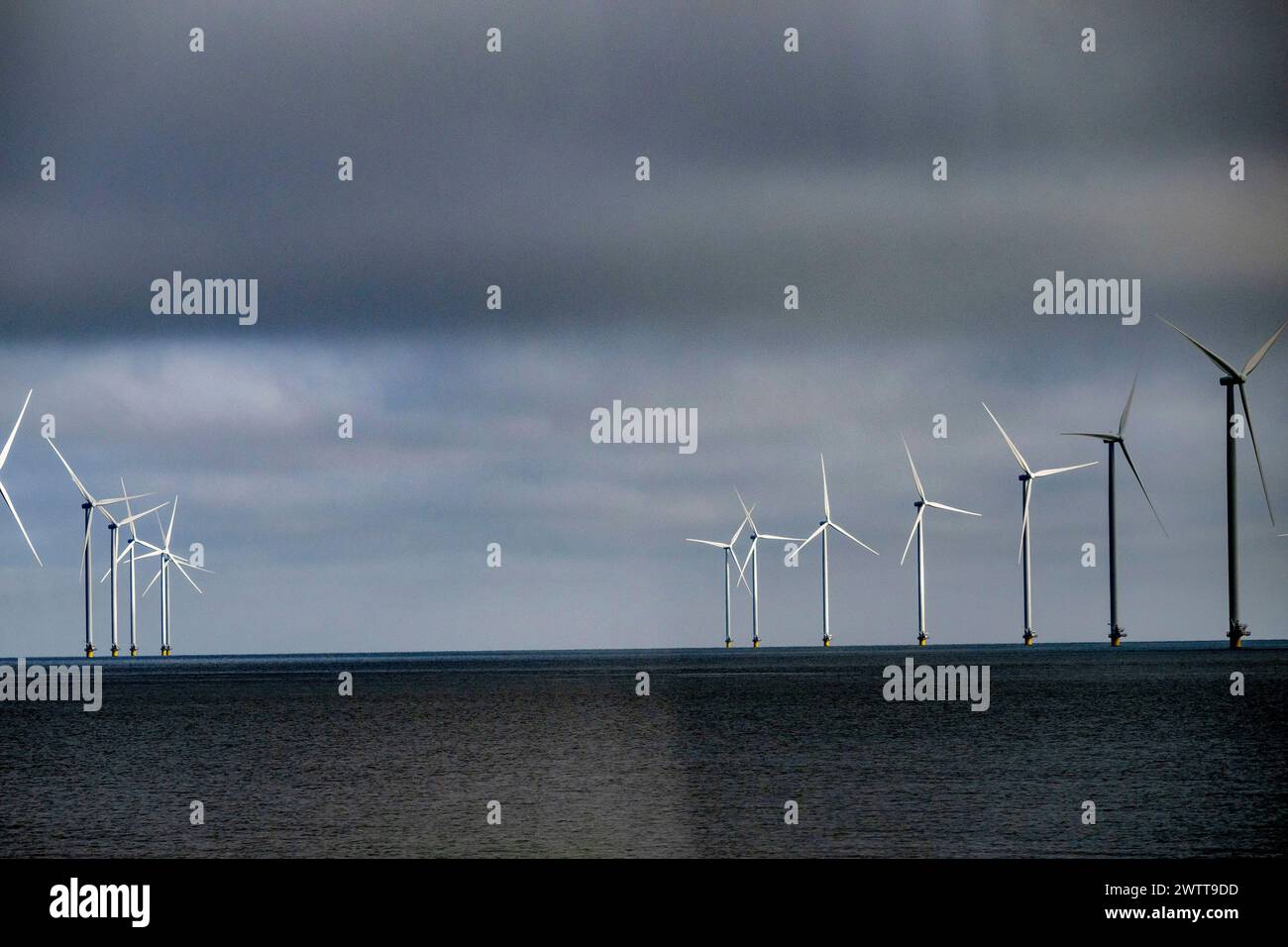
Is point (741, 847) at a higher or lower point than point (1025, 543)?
lower

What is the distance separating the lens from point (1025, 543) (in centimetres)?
18462

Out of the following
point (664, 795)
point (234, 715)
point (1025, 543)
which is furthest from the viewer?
point (1025, 543)

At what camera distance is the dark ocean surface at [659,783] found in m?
51.0

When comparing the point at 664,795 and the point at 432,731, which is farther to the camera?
the point at 432,731

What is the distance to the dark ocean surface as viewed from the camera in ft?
167

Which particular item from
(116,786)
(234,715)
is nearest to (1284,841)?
(116,786)

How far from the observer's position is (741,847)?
4891 centimetres

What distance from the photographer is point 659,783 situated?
7200cm
